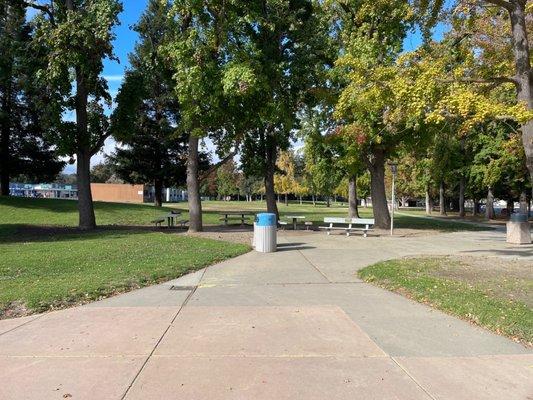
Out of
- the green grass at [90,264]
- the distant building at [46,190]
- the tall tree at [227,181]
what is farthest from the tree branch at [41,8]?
the distant building at [46,190]

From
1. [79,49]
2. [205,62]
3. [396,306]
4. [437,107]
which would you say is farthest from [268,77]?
[396,306]

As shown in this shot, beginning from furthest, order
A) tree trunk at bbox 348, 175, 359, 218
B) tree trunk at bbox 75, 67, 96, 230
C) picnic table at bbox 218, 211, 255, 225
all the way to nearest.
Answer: tree trunk at bbox 348, 175, 359, 218, picnic table at bbox 218, 211, 255, 225, tree trunk at bbox 75, 67, 96, 230

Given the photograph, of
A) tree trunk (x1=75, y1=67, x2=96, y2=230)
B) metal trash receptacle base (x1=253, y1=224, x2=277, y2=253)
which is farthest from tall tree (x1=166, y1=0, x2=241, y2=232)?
metal trash receptacle base (x1=253, y1=224, x2=277, y2=253)

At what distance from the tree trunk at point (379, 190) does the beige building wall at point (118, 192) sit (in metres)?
52.1

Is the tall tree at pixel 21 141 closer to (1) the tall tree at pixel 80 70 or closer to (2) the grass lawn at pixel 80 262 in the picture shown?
(1) the tall tree at pixel 80 70

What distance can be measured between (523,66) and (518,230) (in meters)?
9.50

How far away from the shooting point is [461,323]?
21.3 feet

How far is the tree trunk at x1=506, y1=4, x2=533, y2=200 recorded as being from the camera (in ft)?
30.8

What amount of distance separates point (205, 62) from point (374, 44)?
7144 millimetres

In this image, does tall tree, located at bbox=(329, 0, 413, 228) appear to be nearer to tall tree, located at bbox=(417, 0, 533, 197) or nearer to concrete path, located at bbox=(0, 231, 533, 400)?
tall tree, located at bbox=(417, 0, 533, 197)

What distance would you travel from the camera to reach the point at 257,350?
5.27m

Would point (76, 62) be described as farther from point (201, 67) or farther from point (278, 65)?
point (278, 65)

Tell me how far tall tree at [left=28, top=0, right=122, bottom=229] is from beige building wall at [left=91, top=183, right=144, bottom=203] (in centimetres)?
4909

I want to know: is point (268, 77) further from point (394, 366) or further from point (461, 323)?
point (394, 366)
